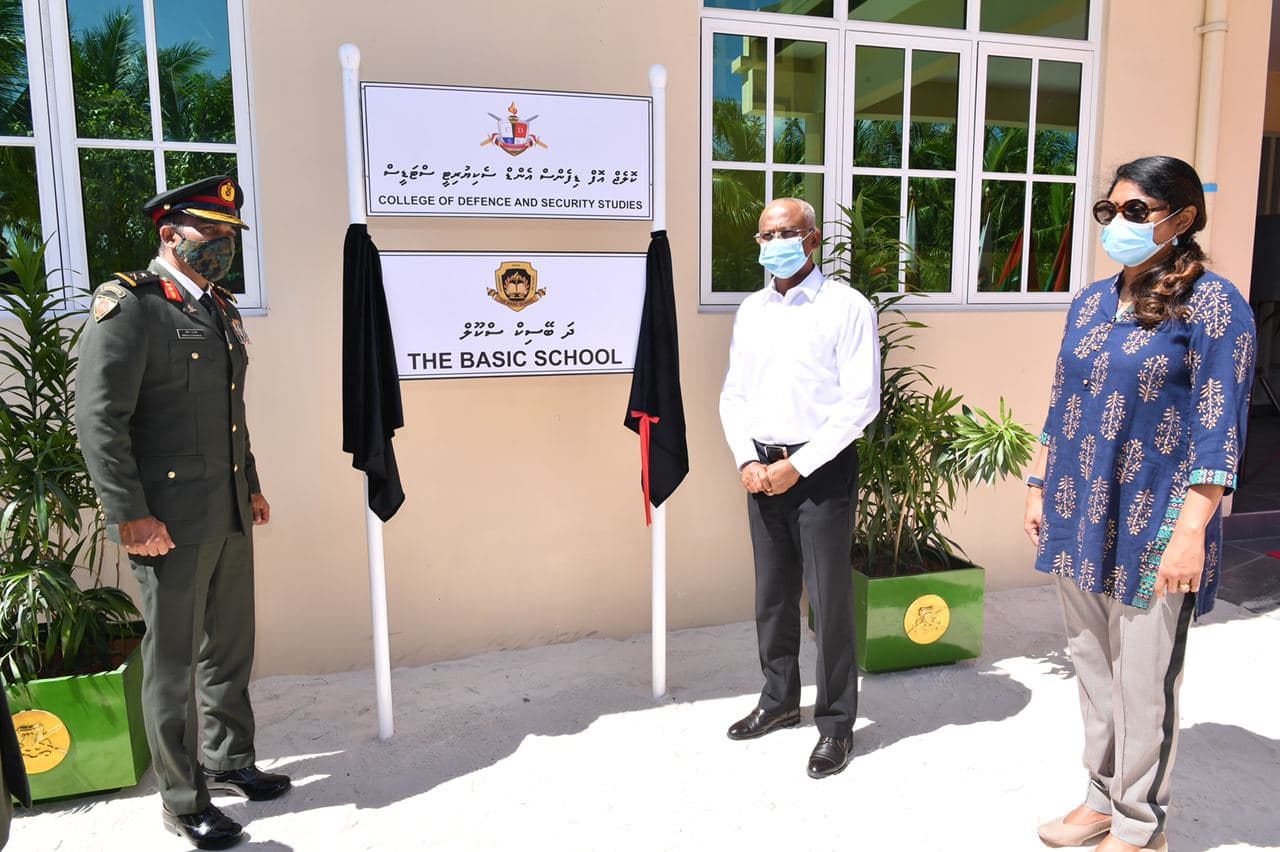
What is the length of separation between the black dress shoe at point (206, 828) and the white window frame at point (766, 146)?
2563mm

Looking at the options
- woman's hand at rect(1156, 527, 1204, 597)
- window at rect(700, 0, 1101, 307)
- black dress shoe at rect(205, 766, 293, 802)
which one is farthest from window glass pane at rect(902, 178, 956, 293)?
black dress shoe at rect(205, 766, 293, 802)

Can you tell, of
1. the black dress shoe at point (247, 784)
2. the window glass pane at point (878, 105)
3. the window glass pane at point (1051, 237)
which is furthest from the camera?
the window glass pane at point (1051, 237)

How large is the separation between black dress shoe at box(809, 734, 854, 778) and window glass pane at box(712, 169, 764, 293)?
1936mm

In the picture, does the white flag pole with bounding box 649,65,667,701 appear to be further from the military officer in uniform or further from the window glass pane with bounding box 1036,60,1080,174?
the window glass pane with bounding box 1036,60,1080,174

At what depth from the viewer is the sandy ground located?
233 cm

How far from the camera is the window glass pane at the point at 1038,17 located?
3.94 m

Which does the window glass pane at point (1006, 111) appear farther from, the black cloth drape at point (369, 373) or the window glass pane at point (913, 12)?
the black cloth drape at point (369, 373)

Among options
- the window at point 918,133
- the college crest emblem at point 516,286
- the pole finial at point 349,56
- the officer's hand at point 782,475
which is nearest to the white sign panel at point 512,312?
the college crest emblem at point 516,286

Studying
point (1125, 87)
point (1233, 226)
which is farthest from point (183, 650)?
point (1233, 226)

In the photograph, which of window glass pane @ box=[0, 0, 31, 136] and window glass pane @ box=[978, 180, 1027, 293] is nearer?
window glass pane @ box=[0, 0, 31, 136]

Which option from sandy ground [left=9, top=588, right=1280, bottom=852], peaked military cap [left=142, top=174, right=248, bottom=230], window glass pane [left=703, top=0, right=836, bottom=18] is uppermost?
window glass pane [left=703, top=0, right=836, bottom=18]

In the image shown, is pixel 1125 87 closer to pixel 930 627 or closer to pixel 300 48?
pixel 930 627

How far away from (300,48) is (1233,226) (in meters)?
4.54

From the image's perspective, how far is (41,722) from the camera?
238 cm
